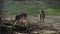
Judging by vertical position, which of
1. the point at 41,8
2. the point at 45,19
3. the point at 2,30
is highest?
the point at 41,8

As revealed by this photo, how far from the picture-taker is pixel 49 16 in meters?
2.08

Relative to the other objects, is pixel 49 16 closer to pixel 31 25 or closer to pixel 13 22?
pixel 31 25

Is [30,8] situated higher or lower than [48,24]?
higher

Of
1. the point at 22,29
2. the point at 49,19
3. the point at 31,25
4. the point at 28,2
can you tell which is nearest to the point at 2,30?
the point at 22,29

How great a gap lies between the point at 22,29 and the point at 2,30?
32 cm

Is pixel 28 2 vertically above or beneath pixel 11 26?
above

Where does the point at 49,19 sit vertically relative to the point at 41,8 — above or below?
→ below

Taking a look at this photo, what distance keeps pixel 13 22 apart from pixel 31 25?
29cm

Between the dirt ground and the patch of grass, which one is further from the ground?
the patch of grass

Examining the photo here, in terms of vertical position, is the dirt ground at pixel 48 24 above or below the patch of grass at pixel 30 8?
below

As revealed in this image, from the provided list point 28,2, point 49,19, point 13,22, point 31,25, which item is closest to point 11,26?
point 13,22

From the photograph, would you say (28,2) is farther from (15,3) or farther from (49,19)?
(49,19)

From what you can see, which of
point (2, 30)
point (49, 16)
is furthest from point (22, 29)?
point (49, 16)

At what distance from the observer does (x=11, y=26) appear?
2088 millimetres
